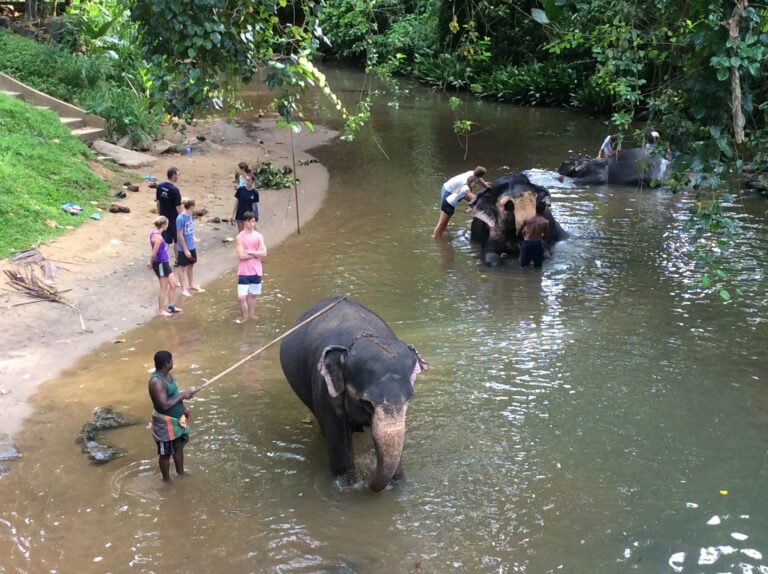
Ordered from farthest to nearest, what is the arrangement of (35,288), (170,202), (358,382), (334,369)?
(170,202)
(35,288)
(334,369)
(358,382)

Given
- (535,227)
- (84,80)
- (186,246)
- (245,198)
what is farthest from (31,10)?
(535,227)

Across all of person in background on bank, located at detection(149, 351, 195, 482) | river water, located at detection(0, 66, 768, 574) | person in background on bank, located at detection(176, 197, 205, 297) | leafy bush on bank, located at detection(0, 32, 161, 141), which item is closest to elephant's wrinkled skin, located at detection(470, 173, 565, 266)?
river water, located at detection(0, 66, 768, 574)

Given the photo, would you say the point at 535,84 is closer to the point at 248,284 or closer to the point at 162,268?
the point at 248,284

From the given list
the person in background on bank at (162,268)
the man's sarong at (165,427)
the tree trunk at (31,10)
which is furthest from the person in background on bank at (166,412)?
the tree trunk at (31,10)

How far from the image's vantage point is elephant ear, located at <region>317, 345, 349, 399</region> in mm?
6559

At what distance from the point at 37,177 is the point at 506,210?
8314mm

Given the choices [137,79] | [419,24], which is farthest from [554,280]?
[419,24]

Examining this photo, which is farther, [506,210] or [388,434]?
[506,210]

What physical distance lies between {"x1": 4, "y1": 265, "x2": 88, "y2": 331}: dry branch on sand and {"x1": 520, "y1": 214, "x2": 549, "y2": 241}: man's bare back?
6.78 m

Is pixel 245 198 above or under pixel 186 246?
above

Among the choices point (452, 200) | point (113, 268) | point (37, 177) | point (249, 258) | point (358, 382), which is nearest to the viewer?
point (358, 382)

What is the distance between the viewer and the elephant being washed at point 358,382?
6.18 metres

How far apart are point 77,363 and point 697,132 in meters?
7.50

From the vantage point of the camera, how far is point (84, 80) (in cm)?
2072
